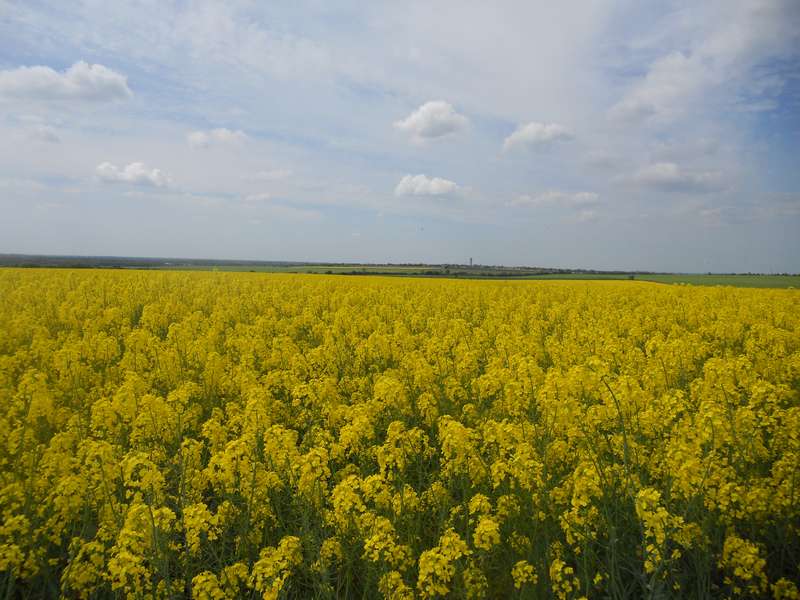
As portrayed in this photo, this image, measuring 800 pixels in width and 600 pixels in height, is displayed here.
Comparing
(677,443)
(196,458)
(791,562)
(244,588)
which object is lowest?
(244,588)

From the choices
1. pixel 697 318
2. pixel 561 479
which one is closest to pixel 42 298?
pixel 561 479

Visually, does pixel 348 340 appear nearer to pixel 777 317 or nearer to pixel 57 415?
pixel 57 415

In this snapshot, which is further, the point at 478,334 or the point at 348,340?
the point at 348,340

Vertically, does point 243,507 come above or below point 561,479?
below

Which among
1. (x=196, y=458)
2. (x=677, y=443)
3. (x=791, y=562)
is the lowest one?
(x=791, y=562)

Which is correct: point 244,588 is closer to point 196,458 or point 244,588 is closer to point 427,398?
point 196,458

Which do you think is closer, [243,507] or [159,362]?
[243,507]

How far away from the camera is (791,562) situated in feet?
12.4

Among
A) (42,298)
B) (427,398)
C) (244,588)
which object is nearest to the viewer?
(244,588)

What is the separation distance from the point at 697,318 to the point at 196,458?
1453 centimetres

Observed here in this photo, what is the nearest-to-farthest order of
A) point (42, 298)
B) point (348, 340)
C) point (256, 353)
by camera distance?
1. point (256, 353)
2. point (348, 340)
3. point (42, 298)

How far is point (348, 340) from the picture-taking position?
1073 cm

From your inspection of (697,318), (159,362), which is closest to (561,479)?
(159,362)

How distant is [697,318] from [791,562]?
1124 centimetres
